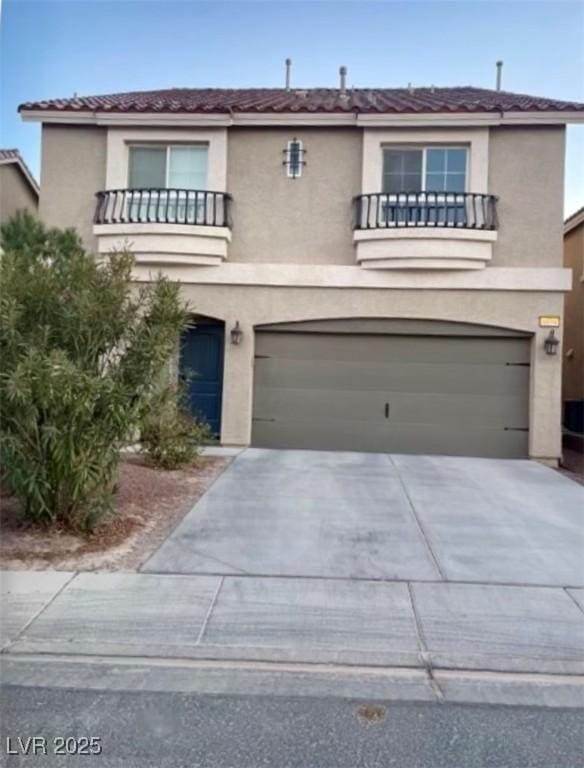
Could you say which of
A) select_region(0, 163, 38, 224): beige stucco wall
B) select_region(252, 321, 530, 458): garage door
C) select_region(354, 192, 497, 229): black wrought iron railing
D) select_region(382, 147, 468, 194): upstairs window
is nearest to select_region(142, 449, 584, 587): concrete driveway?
select_region(252, 321, 530, 458): garage door

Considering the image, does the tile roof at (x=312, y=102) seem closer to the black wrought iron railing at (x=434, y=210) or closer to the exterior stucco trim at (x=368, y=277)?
the black wrought iron railing at (x=434, y=210)

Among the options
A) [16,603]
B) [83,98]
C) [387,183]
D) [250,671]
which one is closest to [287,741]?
[250,671]

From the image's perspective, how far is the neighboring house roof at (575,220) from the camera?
42.3ft

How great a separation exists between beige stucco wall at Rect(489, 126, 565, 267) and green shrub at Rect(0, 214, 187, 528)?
7425 mm

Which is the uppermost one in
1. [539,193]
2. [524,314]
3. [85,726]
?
[539,193]

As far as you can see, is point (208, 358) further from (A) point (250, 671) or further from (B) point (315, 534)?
(A) point (250, 671)

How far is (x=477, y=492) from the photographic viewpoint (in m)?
7.68

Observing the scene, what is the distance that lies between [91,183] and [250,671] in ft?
34.6

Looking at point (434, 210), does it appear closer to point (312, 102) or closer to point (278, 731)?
point (312, 102)

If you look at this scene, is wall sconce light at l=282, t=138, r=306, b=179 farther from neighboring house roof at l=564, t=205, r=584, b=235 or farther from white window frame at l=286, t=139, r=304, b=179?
neighboring house roof at l=564, t=205, r=584, b=235

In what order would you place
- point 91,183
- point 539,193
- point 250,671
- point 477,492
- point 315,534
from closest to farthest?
point 250,671, point 315,534, point 477,492, point 539,193, point 91,183

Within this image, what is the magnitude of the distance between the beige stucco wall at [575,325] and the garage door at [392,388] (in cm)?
308

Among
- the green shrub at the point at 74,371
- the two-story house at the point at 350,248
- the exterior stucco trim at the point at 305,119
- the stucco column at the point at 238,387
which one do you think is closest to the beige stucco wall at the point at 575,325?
the two-story house at the point at 350,248

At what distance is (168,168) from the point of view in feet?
36.8
